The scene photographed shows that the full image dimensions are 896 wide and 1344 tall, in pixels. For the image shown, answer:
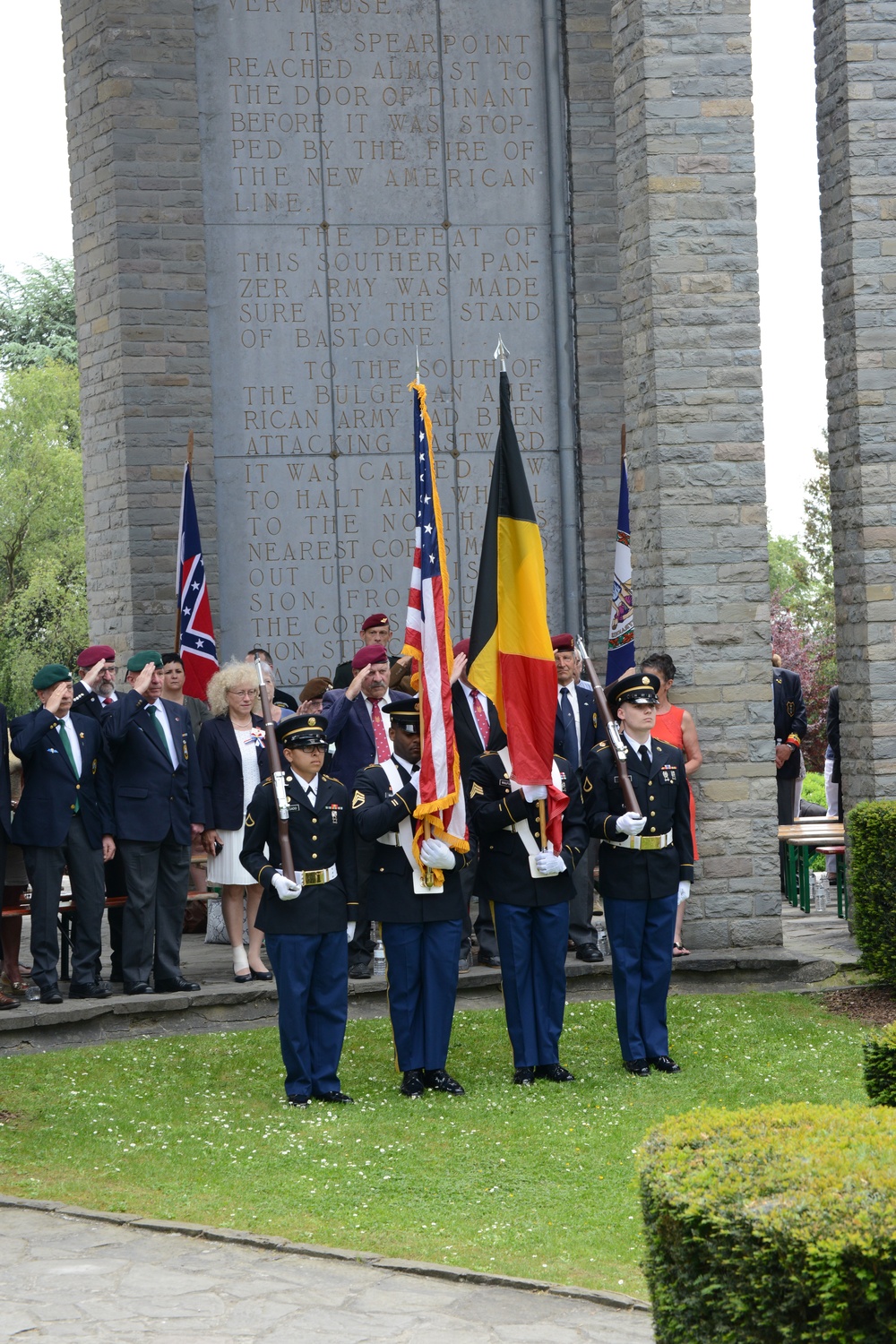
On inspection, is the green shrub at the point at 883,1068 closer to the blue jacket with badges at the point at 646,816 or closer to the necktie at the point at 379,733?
the blue jacket with badges at the point at 646,816

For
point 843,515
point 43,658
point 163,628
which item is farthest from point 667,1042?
point 43,658

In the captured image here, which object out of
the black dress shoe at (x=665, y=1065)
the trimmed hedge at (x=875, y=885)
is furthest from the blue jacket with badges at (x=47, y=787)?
the trimmed hedge at (x=875, y=885)

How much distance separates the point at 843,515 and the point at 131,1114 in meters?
6.22

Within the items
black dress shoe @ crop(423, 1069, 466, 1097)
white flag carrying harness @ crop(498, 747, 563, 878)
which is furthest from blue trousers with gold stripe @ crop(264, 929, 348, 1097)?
white flag carrying harness @ crop(498, 747, 563, 878)

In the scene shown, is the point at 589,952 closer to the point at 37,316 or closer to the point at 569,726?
the point at 569,726

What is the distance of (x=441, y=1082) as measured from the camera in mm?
8148

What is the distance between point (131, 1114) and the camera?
7863mm

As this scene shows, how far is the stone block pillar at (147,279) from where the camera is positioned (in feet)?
43.5

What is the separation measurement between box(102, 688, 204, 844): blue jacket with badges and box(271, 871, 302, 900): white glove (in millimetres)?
2039

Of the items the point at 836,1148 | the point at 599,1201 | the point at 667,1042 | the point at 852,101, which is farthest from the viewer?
the point at 852,101

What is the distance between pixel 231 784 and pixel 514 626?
254 centimetres

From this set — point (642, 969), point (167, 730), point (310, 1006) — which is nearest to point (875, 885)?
point (642, 969)

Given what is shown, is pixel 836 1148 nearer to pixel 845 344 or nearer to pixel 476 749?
pixel 476 749

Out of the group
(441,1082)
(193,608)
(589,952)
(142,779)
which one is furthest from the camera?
(193,608)
